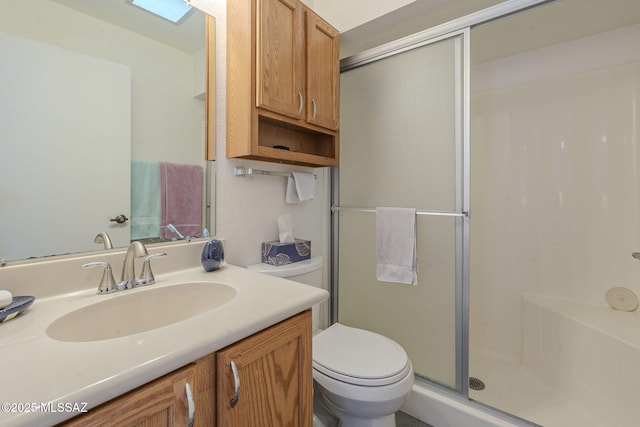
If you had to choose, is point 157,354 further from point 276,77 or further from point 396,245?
point 396,245

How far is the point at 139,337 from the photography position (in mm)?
556

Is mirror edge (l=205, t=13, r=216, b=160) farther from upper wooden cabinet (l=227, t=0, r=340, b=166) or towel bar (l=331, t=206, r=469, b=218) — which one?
towel bar (l=331, t=206, r=469, b=218)

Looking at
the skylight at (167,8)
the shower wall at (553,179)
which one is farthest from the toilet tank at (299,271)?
the shower wall at (553,179)

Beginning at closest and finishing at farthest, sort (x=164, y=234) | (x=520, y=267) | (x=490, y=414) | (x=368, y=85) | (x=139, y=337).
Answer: (x=139, y=337) < (x=164, y=234) < (x=490, y=414) < (x=368, y=85) < (x=520, y=267)

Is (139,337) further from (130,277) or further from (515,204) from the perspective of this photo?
(515,204)

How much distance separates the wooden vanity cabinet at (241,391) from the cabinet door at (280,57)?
909mm

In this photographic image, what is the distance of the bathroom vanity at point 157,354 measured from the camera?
1.39 feet

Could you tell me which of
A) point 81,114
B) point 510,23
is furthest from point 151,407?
point 510,23

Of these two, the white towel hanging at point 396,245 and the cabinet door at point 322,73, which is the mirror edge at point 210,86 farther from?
the white towel hanging at point 396,245

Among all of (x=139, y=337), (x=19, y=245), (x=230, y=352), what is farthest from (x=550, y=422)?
(x=19, y=245)

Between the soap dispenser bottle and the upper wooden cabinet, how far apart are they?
0.40m

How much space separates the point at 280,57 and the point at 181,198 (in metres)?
0.75

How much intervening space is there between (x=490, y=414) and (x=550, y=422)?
32 cm

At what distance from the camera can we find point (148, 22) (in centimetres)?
103
